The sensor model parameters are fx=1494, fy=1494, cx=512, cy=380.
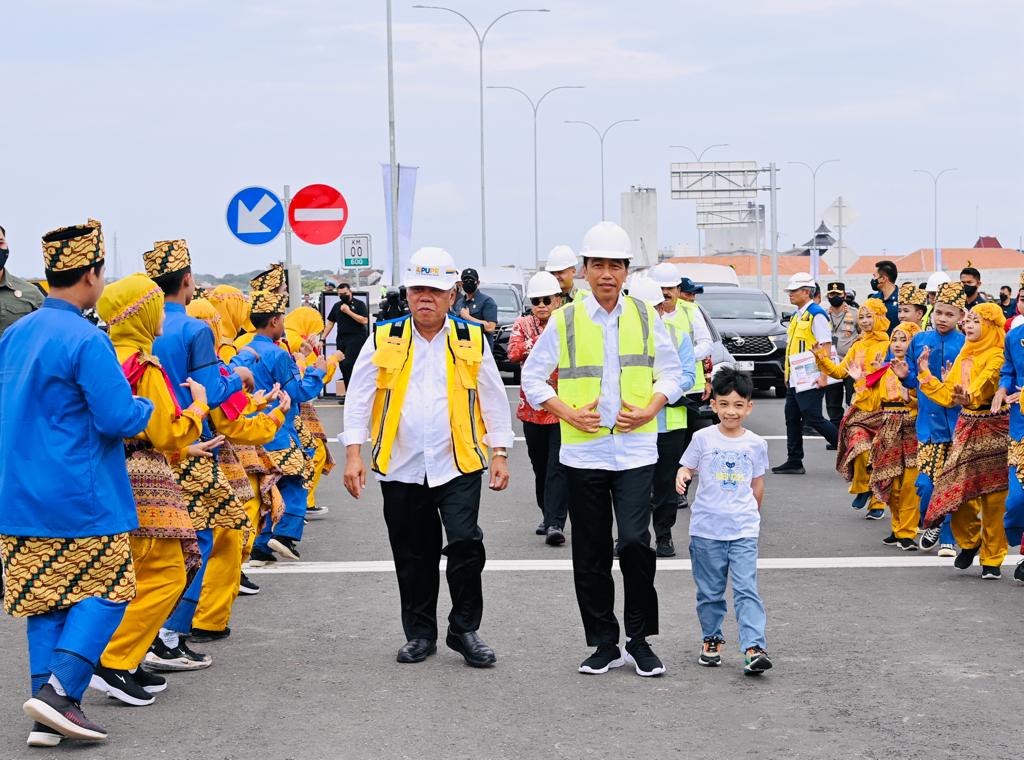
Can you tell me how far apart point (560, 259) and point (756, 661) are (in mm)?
5321

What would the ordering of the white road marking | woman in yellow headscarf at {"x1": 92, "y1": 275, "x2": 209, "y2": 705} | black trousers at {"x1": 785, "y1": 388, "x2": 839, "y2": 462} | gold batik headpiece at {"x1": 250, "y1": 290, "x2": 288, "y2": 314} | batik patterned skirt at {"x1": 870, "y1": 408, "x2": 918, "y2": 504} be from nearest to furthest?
woman in yellow headscarf at {"x1": 92, "y1": 275, "x2": 209, "y2": 705} → gold batik headpiece at {"x1": 250, "y1": 290, "x2": 288, "y2": 314} → the white road marking → batik patterned skirt at {"x1": 870, "y1": 408, "x2": 918, "y2": 504} → black trousers at {"x1": 785, "y1": 388, "x2": 839, "y2": 462}

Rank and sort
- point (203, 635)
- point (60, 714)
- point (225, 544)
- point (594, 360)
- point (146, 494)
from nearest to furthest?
point (60, 714), point (146, 494), point (594, 360), point (225, 544), point (203, 635)

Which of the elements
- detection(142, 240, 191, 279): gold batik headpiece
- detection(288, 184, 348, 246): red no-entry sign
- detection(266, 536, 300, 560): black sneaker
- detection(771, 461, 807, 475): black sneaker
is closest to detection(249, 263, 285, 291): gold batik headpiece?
detection(266, 536, 300, 560): black sneaker

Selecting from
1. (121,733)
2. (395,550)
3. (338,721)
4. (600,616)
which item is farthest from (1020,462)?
(121,733)

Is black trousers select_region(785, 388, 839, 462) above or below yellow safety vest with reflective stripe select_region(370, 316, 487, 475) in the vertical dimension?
below

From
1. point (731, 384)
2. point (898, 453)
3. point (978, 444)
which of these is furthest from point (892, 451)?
point (731, 384)

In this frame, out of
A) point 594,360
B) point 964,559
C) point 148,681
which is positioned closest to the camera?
point 148,681

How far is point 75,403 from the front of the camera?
574cm

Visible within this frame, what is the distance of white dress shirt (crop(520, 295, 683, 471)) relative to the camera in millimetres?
6879

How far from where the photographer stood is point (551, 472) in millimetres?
10562

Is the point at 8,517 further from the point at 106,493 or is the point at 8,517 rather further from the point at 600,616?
the point at 600,616

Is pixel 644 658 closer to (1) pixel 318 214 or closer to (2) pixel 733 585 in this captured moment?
(2) pixel 733 585

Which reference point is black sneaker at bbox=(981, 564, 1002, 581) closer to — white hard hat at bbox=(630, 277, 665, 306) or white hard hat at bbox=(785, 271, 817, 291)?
white hard hat at bbox=(630, 277, 665, 306)

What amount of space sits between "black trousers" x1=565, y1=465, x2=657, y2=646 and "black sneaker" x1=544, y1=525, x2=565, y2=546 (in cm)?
345
